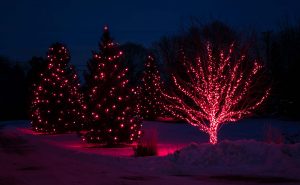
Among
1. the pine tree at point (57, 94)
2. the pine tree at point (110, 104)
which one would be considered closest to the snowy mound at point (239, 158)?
the pine tree at point (110, 104)

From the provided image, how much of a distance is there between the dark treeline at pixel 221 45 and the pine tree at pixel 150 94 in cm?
129

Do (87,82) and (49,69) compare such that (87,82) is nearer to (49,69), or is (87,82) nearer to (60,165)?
(60,165)

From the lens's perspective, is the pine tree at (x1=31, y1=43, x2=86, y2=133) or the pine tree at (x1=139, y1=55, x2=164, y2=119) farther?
the pine tree at (x1=139, y1=55, x2=164, y2=119)

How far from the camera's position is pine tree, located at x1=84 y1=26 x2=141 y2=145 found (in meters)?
27.4

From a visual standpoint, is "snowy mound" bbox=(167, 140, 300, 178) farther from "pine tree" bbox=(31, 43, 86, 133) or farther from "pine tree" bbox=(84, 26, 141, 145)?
"pine tree" bbox=(31, 43, 86, 133)

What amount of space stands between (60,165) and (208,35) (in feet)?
44.3

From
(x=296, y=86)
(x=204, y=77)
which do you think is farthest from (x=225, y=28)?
(x=204, y=77)

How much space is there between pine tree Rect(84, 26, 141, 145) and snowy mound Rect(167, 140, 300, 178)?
917cm

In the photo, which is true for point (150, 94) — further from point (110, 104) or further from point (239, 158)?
point (239, 158)

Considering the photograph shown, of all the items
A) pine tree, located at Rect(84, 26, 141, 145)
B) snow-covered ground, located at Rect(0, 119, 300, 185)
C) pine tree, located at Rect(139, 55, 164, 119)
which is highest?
pine tree, located at Rect(139, 55, 164, 119)

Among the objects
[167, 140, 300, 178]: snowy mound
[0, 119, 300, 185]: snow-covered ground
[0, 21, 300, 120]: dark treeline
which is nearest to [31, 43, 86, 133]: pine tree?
[0, 21, 300, 120]: dark treeline

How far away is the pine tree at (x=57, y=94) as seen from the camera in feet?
137

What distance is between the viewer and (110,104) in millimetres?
27578

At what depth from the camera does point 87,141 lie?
1102 inches
